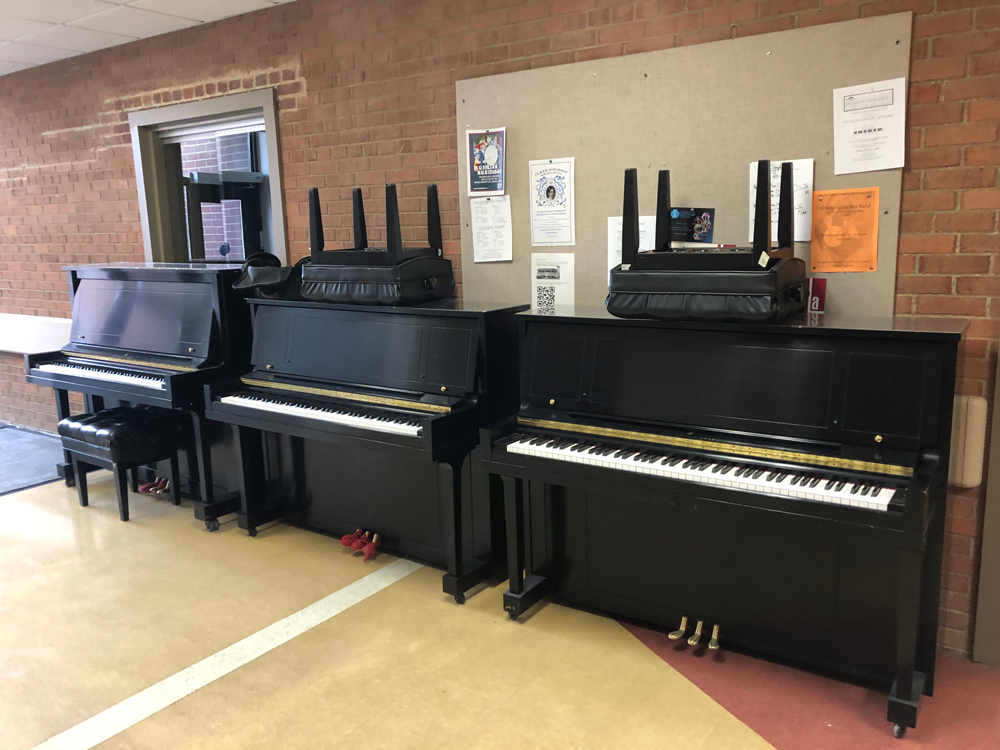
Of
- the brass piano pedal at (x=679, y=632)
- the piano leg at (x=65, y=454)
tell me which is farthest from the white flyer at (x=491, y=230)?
the piano leg at (x=65, y=454)

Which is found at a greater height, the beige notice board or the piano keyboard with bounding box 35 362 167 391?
the beige notice board

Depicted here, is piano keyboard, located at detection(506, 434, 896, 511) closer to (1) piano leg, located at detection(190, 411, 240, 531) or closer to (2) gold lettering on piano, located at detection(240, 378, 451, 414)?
(2) gold lettering on piano, located at detection(240, 378, 451, 414)

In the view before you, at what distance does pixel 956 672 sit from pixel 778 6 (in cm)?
234

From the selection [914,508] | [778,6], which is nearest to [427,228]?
[778,6]

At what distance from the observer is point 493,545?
315 centimetres

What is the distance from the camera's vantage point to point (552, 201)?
3260 mm

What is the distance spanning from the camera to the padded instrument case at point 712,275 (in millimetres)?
2332

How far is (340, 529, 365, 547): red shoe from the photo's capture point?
345cm

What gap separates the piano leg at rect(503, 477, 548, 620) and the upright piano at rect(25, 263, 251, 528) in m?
Answer: 1.76

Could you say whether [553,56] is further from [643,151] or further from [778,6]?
[778,6]

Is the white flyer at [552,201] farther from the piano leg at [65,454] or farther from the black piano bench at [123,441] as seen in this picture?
the piano leg at [65,454]

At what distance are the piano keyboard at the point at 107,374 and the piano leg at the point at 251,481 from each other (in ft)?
1.51

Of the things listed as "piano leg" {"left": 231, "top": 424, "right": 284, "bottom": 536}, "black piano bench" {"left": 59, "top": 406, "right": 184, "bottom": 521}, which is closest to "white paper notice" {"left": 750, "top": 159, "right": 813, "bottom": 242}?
"piano leg" {"left": 231, "top": 424, "right": 284, "bottom": 536}

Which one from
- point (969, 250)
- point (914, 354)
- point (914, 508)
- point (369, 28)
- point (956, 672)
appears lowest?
point (956, 672)
